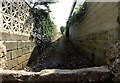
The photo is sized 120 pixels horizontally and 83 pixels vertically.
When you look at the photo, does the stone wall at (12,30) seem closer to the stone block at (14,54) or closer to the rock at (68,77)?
the stone block at (14,54)

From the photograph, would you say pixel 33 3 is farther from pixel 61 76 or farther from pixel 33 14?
pixel 61 76

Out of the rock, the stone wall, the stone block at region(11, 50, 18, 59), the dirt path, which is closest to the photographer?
the rock

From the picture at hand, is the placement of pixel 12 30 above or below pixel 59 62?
above

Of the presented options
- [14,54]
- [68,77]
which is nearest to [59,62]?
[14,54]

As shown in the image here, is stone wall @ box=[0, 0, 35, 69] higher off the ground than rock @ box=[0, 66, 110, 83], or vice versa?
stone wall @ box=[0, 0, 35, 69]

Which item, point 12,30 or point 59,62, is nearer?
point 12,30

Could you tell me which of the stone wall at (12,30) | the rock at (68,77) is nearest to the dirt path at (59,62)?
the stone wall at (12,30)

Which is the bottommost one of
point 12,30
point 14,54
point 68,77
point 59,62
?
point 59,62

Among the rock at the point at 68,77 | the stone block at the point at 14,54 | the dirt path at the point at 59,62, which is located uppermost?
the stone block at the point at 14,54

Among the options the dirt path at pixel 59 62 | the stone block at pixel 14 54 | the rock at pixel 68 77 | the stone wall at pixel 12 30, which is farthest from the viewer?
the dirt path at pixel 59 62

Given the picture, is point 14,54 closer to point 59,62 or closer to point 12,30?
point 12,30

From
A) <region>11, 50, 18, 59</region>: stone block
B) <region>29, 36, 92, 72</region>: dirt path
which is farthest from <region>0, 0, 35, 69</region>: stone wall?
<region>29, 36, 92, 72</region>: dirt path

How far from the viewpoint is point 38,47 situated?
20.6 ft

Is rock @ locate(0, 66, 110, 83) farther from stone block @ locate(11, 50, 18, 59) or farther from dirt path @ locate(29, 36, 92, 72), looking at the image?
dirt path @ locate(29, 36, 92, 72)
